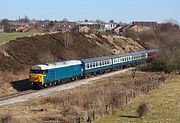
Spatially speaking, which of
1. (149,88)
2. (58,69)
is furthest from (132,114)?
(58,69)

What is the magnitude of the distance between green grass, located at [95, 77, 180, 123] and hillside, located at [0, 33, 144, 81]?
1811 centimetres

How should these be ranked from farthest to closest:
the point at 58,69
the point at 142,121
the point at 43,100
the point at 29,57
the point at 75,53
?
the point at 75,53 → the point at 29,57 → the point at 58,69 → the point at 43,100 → the point at 142,121

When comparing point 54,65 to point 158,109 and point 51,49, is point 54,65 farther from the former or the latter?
point 51,49

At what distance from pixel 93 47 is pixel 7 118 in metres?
60.6

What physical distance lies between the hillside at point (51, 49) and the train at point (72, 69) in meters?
4.72

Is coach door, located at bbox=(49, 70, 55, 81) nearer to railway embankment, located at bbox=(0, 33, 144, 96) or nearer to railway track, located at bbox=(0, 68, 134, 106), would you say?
railway track, located at bbox=(0, 68, 134, 106)

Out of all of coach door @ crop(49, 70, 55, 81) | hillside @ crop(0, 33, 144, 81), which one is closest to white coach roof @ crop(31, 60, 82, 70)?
coach door @ crop(49, 70, 55, 81)

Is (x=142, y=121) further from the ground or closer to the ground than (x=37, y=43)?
closer to the ground

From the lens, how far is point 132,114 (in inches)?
1066

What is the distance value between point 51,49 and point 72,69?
20.4 metres

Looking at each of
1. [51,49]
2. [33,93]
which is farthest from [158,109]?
[51,49]

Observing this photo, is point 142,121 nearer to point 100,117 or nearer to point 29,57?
point 100,117

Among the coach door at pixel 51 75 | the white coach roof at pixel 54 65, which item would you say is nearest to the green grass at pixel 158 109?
the coach door at pixel 51 75

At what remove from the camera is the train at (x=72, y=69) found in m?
43.0
